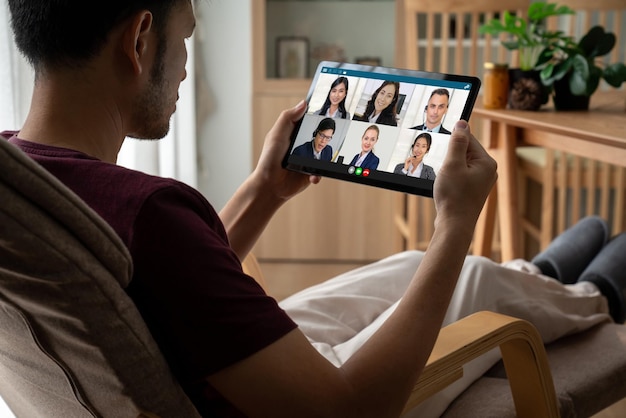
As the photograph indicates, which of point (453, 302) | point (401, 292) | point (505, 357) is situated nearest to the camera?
point (505, 357)

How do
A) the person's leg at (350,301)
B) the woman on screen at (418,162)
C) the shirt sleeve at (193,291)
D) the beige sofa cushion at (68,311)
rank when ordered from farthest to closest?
the person's leg at (350,301) < the woman on screen at (418,162) < the shirt sleeve at (193,291) < the beige sofa cushion at (68,311)

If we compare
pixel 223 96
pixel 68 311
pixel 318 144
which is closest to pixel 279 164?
pixel 318 144

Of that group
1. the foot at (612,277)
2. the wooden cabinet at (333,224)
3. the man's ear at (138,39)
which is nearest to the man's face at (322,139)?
the man's ear at (138,39)

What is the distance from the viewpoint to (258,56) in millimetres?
3352

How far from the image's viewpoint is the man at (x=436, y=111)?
1249mm

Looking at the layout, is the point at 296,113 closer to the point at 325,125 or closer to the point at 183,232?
the point at 325,125

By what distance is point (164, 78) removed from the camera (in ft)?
3.15

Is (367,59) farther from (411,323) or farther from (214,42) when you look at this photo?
(411,323)

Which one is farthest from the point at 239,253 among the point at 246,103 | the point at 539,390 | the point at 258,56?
the point at 246,103

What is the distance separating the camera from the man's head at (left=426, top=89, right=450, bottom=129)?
1.25 m

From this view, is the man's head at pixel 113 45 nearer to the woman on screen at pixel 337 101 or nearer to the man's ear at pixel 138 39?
the man's ear at pixel 138 39

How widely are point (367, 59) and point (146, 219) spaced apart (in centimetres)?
275

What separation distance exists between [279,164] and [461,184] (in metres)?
0.39

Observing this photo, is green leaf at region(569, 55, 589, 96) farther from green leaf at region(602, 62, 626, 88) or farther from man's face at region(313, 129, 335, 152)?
man's face at region(313, 129, 335, 152)
